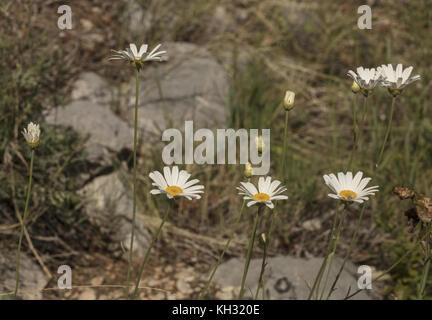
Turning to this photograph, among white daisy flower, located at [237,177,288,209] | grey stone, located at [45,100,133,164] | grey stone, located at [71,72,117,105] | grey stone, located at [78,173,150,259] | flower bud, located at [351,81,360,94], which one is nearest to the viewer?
white daisy flower, located at [237,177,288,209]

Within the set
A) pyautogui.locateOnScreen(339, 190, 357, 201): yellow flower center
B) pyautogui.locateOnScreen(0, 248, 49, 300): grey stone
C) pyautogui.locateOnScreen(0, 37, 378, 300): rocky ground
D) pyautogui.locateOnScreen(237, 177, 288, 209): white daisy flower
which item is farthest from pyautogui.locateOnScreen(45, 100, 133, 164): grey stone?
pyautogui.locateOnScreen(339, 190, 357, 201): yellow flower center

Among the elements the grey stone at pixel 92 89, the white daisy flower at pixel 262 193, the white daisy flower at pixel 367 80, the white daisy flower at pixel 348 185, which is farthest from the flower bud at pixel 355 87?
the grey stone at pixel 92 89

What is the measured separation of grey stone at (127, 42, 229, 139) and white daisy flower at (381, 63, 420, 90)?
1.26m

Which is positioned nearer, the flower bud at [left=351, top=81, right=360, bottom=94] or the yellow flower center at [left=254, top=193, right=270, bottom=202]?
the yellow flower center at [left=254, top=193, right=270, bottom=202]

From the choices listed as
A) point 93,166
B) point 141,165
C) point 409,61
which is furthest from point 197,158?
point 409,61

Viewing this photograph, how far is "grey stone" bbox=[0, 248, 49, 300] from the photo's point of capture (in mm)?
1955

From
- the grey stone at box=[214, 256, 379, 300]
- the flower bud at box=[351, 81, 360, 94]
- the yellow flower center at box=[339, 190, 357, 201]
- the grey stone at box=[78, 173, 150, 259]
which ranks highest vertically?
the flower bud at box=[351, 81, 360, 94]

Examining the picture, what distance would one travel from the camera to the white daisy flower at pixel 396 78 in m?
1.36

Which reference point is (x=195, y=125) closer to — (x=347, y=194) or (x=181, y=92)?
(x=181, y=92)

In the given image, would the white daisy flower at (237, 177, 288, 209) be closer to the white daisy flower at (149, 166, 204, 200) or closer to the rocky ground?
the white daisy flower at (149, 166, 204, 200)

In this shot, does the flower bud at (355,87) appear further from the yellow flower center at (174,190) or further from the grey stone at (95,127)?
the grey stone at (95,127)

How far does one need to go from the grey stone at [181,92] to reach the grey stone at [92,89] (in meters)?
0.13
